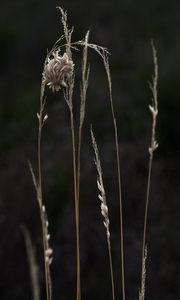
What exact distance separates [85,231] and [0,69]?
3667 mm

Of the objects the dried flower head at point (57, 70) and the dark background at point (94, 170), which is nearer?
the dried flower head at point (57, 70)

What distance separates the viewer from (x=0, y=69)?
5320 millimetres

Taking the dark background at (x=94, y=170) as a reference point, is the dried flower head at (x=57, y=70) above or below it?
above

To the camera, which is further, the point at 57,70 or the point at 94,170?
the point at 94,170

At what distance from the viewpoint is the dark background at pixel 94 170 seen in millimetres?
2633

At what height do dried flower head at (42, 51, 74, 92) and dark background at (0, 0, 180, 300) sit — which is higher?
dried flower head at (42, 51, 74, 92)

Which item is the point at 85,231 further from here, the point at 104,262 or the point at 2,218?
the point at 2,218

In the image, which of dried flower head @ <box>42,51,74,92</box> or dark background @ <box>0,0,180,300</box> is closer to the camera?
dried flower head @ <box>42,51,74,92</box>

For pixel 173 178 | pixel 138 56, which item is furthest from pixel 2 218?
pixel 138 56

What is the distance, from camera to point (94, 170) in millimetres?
3217

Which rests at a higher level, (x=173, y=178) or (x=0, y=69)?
(x=0, y=69)

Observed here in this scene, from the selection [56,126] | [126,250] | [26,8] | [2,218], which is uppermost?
[26,8]

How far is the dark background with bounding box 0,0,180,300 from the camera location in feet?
8.64

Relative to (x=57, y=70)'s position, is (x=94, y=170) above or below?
below
